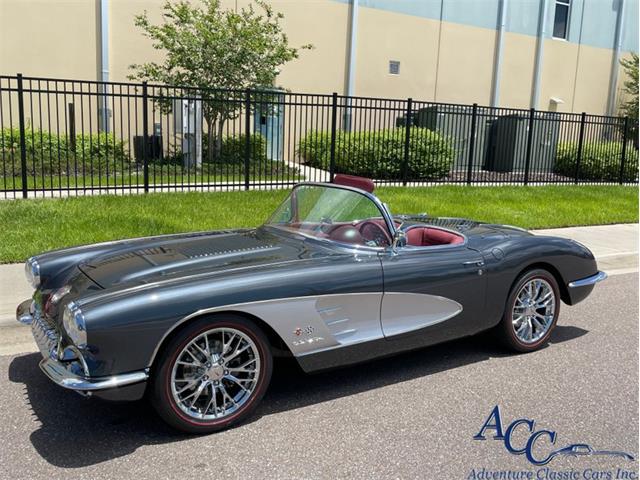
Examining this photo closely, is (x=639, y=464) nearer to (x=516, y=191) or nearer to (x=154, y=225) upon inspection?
(x=154, y=225)

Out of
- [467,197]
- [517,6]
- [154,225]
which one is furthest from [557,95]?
[154,225]

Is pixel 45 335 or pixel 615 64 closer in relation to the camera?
pixel 45 335

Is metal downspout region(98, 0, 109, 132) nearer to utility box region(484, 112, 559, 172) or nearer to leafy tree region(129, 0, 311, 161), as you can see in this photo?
leafy tree region(129, 0, 311, 161)

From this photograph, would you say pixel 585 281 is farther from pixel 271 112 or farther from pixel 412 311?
pixel 271 112

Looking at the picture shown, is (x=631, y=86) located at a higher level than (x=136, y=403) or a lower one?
higher

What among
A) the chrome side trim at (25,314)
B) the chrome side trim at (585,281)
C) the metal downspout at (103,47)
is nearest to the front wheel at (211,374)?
the chrome side trim at (25,314)

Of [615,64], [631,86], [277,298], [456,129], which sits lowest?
[277,298]

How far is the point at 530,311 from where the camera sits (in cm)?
471

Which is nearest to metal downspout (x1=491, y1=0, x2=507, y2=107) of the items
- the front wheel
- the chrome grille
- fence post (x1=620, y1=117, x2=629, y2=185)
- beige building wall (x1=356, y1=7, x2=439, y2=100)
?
beige building wall (x1=356, y1=7, x2=439, y2=100)

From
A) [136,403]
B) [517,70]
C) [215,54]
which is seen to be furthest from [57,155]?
[517,70]

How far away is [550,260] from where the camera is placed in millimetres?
4758

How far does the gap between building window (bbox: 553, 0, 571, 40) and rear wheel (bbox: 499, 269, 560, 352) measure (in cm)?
2328

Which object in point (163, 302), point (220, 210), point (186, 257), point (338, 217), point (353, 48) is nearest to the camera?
point (163, 302)

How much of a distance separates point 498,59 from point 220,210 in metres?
17.2
